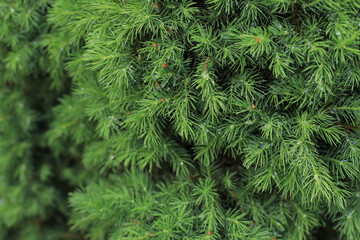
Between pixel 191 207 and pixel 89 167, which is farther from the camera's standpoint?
pixel 89 167

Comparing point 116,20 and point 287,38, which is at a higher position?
point 116,20

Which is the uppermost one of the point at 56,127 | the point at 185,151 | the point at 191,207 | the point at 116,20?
the point at 116,20

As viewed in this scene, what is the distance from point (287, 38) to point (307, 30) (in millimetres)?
61

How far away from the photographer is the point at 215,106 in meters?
0.83

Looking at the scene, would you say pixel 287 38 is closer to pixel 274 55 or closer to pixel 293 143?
pixel 274 55

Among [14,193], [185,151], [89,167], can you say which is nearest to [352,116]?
[185,151]

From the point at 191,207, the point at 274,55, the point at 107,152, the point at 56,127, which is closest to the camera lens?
the point at 274,55

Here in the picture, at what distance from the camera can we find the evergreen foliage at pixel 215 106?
0.82 metres

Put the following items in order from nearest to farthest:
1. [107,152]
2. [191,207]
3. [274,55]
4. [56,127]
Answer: [274,55]
[191,207]
[107,152]
[56,127]

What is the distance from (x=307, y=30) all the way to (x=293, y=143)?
1.01 ft

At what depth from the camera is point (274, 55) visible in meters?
0.81

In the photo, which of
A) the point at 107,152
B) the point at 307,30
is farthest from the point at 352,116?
the point at 107,152

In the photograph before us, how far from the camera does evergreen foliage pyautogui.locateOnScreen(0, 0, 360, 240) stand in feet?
2.68

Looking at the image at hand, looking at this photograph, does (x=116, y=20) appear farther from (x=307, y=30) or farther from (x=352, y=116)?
(x=352, y=116)
